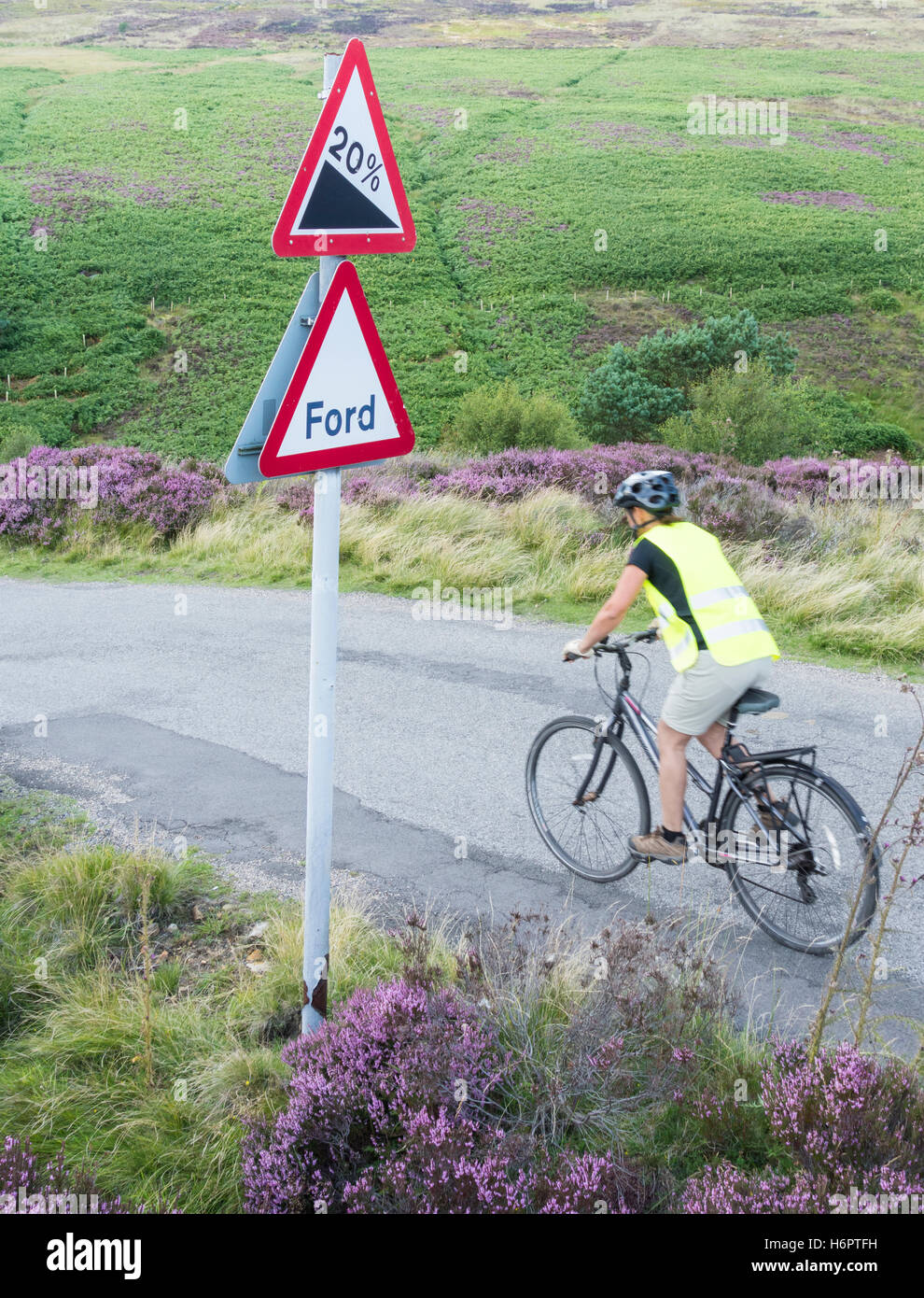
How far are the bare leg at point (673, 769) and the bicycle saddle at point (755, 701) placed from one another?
0.30 meters

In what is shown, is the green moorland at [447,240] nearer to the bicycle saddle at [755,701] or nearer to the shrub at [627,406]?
the shrub at [627,406]

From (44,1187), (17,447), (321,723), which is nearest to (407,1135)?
(44,1187)

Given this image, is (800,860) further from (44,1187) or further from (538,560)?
(538,560)

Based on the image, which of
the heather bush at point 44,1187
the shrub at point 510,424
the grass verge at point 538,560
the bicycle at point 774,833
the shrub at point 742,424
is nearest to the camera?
the heather bush at point 44,1187

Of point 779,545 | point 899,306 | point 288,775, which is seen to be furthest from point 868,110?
point 288,775

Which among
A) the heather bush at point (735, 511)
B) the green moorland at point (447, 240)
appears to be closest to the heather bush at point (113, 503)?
the heather bush at point (735, 511)

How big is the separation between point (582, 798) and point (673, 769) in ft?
2.53

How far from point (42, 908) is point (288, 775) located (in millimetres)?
1965

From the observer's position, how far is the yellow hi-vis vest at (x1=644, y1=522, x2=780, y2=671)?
4094 millimetres

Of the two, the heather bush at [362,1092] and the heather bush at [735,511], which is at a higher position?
the heather bush at [735,511]

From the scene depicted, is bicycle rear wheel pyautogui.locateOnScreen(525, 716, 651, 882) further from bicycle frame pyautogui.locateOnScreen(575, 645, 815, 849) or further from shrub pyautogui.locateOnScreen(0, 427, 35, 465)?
shrub pyautogui.locateOnScreen(0, 427, 35, 465)

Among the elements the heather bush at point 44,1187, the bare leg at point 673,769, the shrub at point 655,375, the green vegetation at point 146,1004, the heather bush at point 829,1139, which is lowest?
the green vegetation at point 146,1004

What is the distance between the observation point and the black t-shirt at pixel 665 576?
4.13 metres

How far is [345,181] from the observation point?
2.81m
